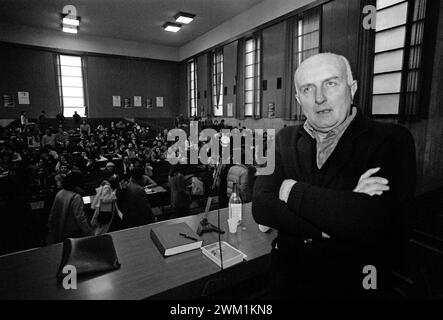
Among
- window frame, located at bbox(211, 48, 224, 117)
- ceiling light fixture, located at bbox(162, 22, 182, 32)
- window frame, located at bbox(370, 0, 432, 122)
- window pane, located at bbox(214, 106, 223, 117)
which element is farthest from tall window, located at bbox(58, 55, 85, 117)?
window frame, located at bbox(370, 0, 432, 122)

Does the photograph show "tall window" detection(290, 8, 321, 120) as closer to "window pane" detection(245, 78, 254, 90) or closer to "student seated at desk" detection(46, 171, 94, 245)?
"window pane" detection(245, 78, 254, 90)

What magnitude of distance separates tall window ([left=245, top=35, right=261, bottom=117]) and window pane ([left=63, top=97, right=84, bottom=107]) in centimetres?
913

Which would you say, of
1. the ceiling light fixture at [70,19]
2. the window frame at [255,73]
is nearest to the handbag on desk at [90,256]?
the window frame at [255,73]

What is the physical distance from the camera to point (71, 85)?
13.4m

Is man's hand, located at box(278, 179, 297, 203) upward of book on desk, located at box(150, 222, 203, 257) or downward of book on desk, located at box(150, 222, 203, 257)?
upward

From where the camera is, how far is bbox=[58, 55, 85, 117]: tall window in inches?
516

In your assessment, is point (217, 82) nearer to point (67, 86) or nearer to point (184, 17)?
point (184, 17)

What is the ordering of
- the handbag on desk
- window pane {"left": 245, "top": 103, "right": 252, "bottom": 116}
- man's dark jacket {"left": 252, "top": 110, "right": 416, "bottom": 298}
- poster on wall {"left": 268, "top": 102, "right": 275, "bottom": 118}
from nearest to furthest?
man's dark jacket {"left": 252, "top": 110, "right": 416, "bottom": 298}
the handbag on desk
poster on wall {"left": 268, "top": 102, "right": 275, "bottom": 118}
window pane {"left": 245, "top": 103, "right": 252, "bottom": 116}

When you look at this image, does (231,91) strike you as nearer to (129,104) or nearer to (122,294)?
(129,104)

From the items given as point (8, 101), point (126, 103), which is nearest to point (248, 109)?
point (126, 103)

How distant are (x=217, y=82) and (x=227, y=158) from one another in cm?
1099

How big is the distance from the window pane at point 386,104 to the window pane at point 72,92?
13708 mm

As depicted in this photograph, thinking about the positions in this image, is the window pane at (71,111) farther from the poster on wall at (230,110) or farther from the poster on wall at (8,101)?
the poster on wall at (230,110)

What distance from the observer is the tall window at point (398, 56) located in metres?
5.09
